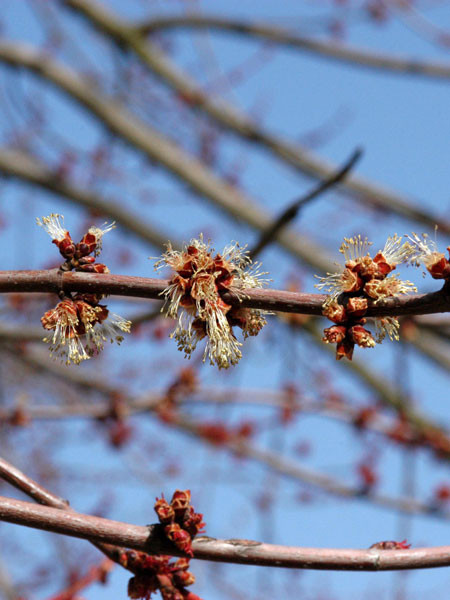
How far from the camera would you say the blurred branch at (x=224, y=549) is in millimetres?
1677

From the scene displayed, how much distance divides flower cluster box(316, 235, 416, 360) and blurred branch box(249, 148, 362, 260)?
1.71ft

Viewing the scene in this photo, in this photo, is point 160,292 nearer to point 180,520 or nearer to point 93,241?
point 93,241

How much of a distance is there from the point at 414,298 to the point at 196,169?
468 cm

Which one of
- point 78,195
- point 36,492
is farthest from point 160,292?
point 78,195

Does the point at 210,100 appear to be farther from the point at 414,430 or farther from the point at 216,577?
the point at 216,577

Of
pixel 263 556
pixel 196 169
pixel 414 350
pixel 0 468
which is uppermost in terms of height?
pixel 196 169

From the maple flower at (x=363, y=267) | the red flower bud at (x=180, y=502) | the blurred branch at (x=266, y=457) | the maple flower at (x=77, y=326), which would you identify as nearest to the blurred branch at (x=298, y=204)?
the maple flower at (x=363, y=267)

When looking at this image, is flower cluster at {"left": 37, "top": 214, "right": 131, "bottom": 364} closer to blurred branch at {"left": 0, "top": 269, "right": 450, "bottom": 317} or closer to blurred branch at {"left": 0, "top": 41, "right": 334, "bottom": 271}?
blurred branch at {"left": 0, "top": 269, "right": 450, "bottom": 317}

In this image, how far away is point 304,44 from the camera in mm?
Result: 6340

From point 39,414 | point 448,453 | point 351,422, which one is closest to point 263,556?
point 39,414

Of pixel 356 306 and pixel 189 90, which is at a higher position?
pixel 189 90

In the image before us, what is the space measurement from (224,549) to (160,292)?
700 mm

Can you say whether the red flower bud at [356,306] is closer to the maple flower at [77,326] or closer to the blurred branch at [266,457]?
the maple flower at [77,326]

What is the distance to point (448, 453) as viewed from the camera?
5.66 meters
